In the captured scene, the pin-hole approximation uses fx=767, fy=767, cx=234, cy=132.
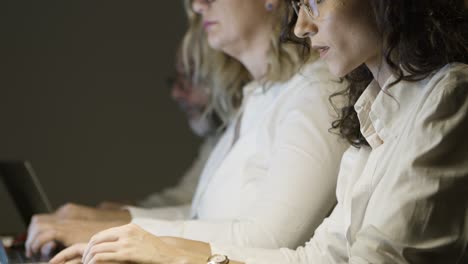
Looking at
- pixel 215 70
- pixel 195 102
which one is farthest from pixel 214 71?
pixel 195 102

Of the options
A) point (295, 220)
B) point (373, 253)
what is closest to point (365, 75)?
point (295, 220)

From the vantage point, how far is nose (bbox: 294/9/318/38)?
4.68 feet

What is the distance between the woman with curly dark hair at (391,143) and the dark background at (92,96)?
2.09 meters

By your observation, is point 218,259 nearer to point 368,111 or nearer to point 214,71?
point 368,111

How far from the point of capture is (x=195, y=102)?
3037 mm

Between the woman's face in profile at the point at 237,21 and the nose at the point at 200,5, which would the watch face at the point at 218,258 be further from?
the nose at the point at 200,5

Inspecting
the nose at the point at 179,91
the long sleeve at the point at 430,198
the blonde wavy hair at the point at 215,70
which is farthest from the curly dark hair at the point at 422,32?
the nose at the point at 179,91

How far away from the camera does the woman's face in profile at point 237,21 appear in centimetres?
222

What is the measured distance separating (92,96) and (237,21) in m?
1.52

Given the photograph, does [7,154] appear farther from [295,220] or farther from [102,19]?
[295,220]

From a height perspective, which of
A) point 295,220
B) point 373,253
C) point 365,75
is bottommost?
point 295,220

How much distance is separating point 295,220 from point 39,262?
0.59m

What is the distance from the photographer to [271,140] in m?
1.96

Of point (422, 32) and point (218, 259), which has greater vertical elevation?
point (422, 32)
